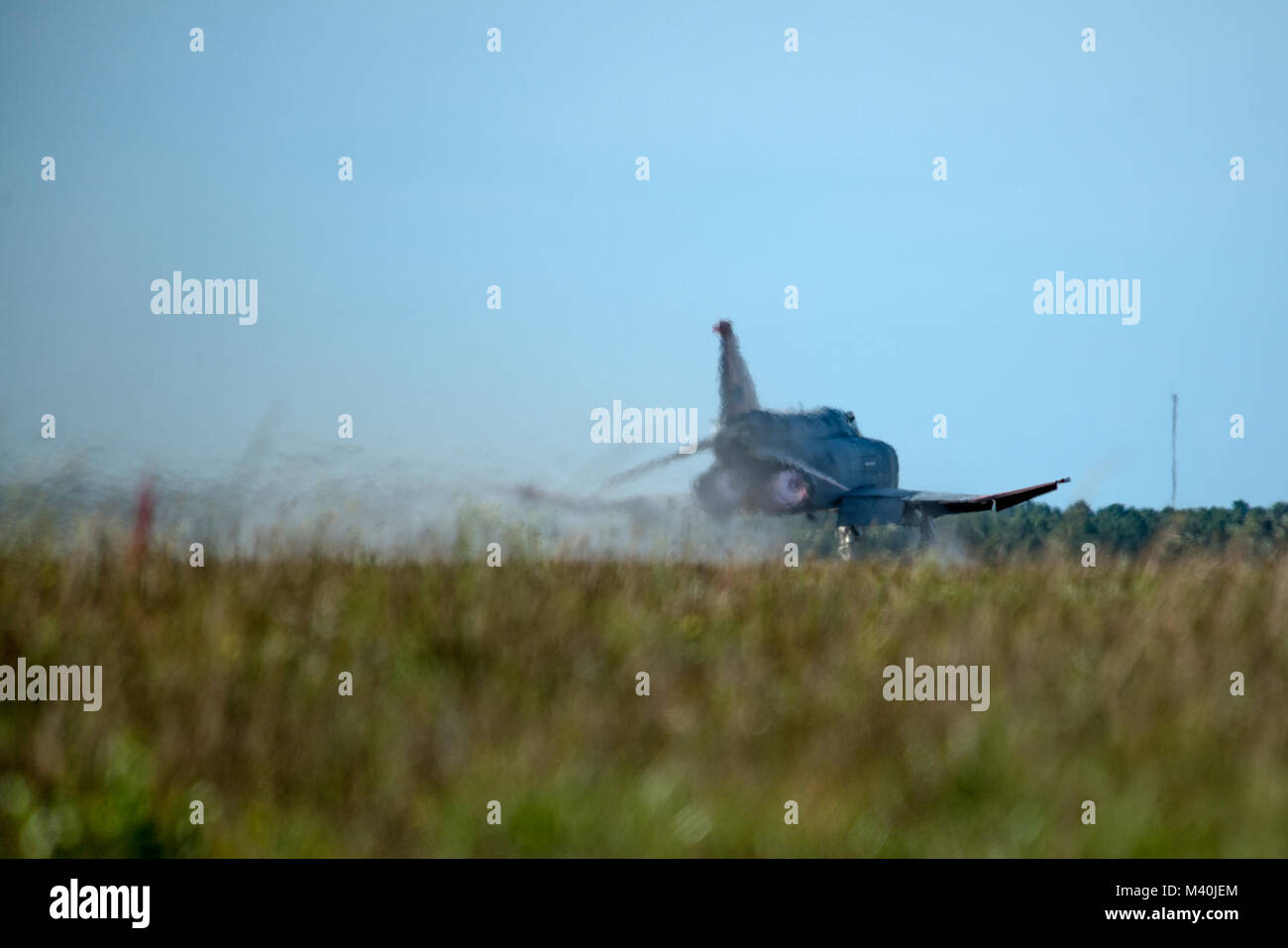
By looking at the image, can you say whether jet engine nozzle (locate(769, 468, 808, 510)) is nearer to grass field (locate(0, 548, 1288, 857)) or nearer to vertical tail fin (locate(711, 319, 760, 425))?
vertical tail fin (locate(711, 319, 760, 425))

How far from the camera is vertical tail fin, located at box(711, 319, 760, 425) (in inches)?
1939

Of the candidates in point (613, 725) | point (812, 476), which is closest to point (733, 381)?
point (812, 476)

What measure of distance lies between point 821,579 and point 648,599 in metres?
2.35

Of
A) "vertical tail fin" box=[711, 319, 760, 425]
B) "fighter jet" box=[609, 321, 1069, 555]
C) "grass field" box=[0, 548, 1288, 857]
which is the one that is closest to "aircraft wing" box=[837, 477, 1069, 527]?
"fighter jet" box=[609, 321, 1069, 555]

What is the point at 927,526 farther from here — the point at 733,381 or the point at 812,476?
the point at 733,381

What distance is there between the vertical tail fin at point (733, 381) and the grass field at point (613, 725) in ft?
134

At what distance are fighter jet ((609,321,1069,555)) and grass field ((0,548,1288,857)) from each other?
33.2 metres

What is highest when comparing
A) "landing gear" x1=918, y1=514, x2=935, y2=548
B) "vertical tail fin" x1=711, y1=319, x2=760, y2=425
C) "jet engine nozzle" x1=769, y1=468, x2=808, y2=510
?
"vertical tail fin" x1=711, y1=319, x2=760, y2=425

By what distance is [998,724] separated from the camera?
5758mm

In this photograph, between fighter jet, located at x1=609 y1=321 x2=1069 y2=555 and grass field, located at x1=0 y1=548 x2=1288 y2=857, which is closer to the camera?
grass field, located at x1=0 y1=548 x2=1288 y2=857

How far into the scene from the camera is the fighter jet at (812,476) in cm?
Result: 4219

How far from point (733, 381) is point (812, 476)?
7.75m
